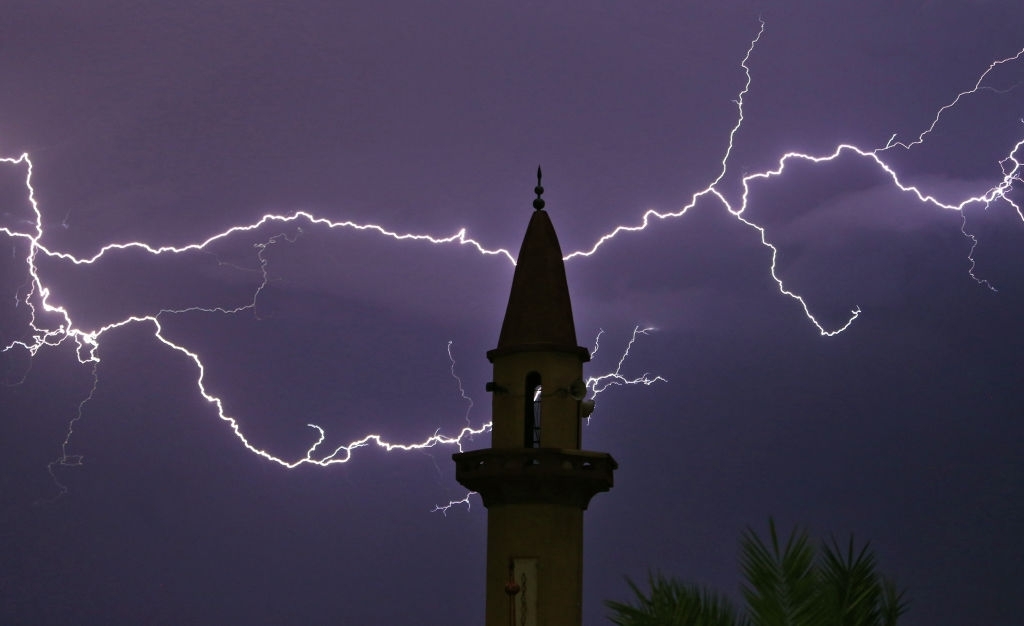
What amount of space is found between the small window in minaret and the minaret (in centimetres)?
2

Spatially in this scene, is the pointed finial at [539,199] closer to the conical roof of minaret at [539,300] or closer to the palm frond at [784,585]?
→ the conical roof of minaret at [539,300]

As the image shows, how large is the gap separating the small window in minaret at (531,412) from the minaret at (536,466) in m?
0.02

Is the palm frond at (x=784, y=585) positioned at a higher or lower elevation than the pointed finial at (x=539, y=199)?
lower

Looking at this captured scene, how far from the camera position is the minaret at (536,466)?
792 inches

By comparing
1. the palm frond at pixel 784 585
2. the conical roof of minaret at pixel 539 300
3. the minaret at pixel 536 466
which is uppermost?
the conical roof of minaret at pixel 539 300

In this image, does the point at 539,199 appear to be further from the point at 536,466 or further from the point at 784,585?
the point at 784,585

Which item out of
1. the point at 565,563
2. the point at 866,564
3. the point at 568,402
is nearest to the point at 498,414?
the point at 568,402

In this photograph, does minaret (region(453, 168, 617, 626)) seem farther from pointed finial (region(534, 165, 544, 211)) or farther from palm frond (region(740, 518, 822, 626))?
palm frond (region(740, 518, 822, 626))

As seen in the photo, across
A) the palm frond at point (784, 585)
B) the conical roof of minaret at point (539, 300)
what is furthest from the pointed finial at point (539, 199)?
the palm frond at point (784, 585)

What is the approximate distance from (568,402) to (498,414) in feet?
3.96

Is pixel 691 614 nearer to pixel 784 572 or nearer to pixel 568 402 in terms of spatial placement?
pixel 784 572

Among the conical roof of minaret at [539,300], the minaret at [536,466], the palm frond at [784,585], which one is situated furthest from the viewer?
the conical roof of minaret at [539,300]

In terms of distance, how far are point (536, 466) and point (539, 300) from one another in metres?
3.21

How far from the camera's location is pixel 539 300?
878 inches
